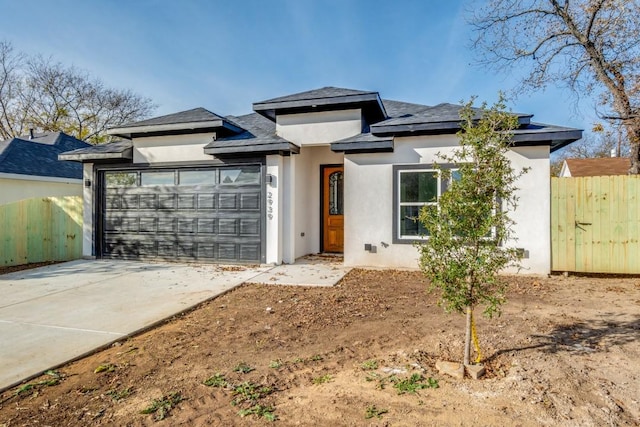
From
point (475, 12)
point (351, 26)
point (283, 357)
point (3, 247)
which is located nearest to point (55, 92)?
point (3, 247)

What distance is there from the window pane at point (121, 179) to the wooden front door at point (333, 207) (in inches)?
201

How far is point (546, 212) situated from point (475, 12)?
309 inches

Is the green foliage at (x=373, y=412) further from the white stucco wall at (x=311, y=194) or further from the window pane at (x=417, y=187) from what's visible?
the white stucco wall at (x=311, y=194)

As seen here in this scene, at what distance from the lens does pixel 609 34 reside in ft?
33.6

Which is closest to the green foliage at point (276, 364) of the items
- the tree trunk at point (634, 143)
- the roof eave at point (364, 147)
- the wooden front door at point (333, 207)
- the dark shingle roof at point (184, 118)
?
the roof eave at point (364, 147)

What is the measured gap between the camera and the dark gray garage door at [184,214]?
28.3ft

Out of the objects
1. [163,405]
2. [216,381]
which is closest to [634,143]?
[216,381]

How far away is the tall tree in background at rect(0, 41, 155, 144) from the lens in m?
22.3

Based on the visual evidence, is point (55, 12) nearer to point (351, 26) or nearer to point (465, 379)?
point (351, 26)

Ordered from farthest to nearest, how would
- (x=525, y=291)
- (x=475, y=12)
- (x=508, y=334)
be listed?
(x=475, y=12)
(x=525, y=291)
(x=508, y=334)

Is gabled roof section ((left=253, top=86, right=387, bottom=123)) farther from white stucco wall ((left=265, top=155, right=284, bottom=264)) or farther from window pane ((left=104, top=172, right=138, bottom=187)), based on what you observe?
window pane ((left=104, top=172, right=138, bottom=187))

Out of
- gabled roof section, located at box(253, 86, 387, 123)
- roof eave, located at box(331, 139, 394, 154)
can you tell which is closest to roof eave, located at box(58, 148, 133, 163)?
gabled roof section, located at box(253, 86, 387, 123)

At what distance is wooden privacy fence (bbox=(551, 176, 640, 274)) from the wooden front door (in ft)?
16.6

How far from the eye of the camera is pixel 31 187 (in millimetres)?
12250
